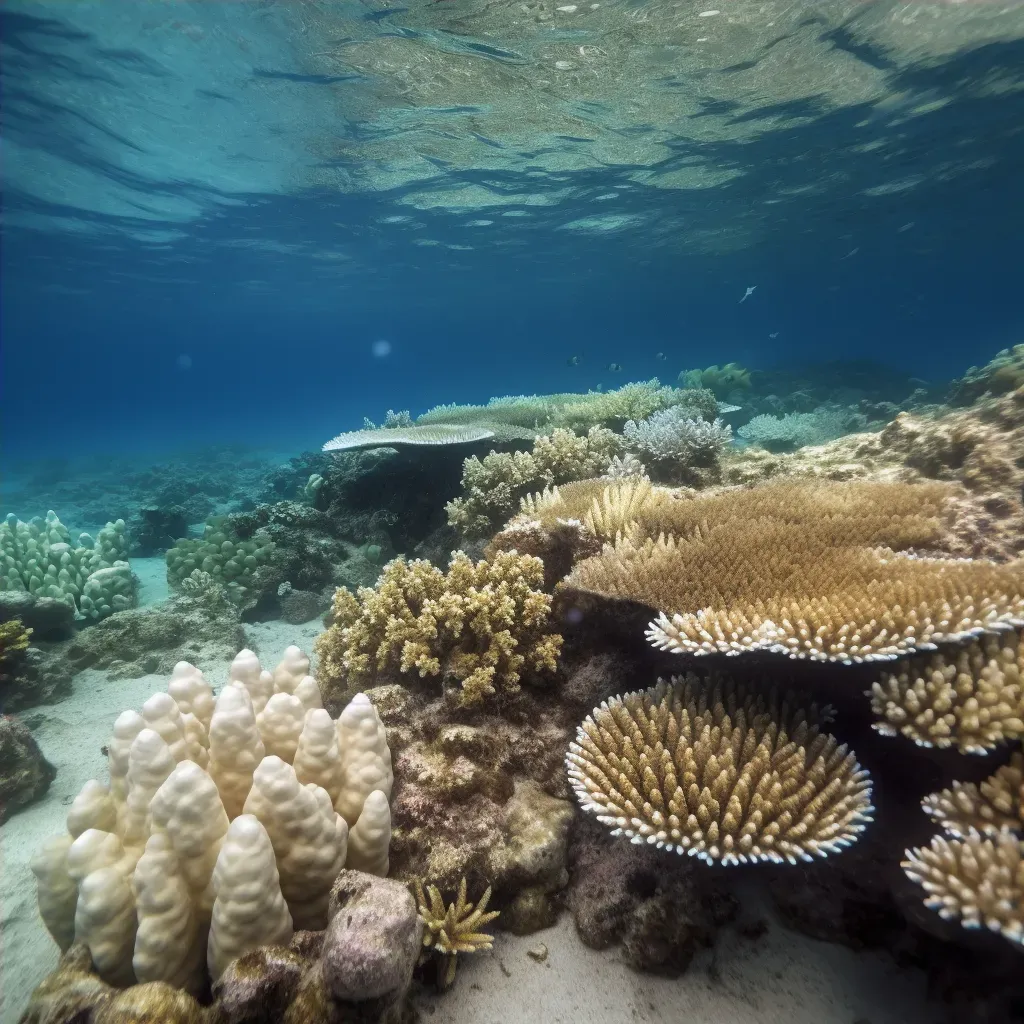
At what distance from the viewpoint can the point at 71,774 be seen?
482cm

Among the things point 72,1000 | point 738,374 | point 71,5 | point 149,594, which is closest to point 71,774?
point 72,1000

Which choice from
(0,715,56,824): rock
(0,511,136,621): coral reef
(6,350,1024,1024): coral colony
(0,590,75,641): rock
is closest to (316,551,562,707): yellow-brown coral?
(6,350,1024,1024): coral colony

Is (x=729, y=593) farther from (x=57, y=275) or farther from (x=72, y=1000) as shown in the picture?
(x=57, y=275)

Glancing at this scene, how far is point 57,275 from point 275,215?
2549 centimetres

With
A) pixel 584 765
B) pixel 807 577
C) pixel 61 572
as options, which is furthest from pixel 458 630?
pixel 61 572

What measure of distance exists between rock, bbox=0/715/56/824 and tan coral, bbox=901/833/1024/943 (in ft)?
19.8

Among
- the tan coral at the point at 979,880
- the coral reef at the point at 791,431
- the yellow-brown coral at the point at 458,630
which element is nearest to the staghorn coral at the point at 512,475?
the yellow-brown coral at the point at 458,630

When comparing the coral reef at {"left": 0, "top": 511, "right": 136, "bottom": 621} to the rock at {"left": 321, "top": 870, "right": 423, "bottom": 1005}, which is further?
the coral reef at {"left": 0, "top": 511, "right": 136, "bottom": 621}

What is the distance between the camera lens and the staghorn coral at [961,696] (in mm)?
2275

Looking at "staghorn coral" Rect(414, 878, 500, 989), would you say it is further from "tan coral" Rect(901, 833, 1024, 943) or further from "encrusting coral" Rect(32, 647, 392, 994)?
"tan coral" Rect(901, 833, 1024, 943)

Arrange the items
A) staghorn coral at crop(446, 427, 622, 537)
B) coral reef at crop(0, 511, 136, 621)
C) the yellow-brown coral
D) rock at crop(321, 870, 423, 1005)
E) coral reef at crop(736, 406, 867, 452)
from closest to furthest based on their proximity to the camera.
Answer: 1. rock at crop(321, 870, 423, 1005)
2. the yellow-brown coral
3. staghorn coral at crop(446, 427, 622, 537)
4. coral reef at crop(0, 511, 136, 621)
5. coral reef at crop(736, 406, 867, 452)

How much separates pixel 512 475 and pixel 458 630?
3317 millimetres

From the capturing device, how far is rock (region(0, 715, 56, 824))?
14.0 feet

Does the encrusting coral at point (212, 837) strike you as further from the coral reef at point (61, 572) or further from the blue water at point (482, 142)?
the blue water at point (482, 142)
